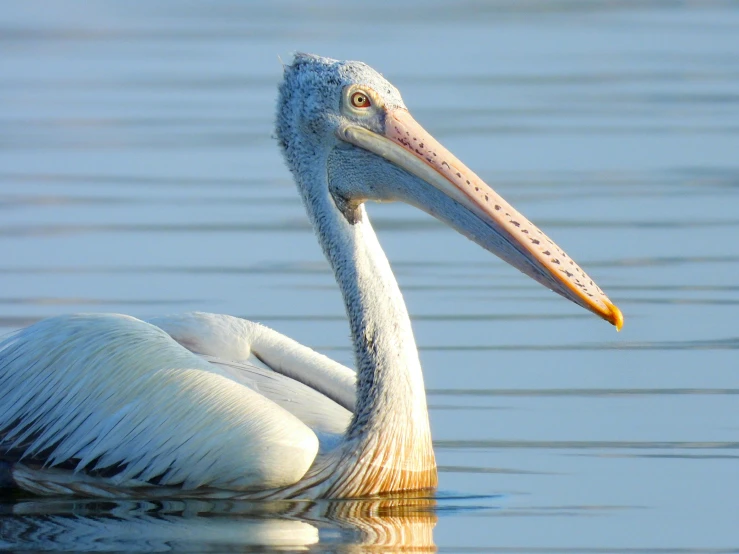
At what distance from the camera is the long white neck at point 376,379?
5516 millimetres

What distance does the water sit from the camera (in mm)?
5359

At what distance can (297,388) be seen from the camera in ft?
19.1

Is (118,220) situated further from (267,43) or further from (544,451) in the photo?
(267,43)

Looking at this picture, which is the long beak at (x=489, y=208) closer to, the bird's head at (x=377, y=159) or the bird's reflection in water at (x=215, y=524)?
the bird's head at (x=377, y=159)

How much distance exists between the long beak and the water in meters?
0.61

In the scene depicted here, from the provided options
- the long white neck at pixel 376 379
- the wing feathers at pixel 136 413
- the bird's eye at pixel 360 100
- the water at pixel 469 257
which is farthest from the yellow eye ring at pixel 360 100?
the water at pixel 469 257

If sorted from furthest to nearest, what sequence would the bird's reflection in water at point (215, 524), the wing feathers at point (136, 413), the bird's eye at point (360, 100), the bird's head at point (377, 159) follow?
the bird's eye at point (360, 100) < the bird's head at point (377, 159) < the wing feathers at point (136, 413) < the bird's reflection in water at point (215, 524)

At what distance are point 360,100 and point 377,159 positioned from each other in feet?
0.60

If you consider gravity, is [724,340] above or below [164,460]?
above

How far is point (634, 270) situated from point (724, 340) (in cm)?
123

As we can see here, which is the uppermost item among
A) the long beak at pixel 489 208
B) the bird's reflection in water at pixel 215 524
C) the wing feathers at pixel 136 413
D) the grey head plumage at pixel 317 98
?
the grey head plumage at pixel 317 98

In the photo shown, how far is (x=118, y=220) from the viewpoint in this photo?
372 inches

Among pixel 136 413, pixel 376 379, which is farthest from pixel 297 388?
pixel 136 413

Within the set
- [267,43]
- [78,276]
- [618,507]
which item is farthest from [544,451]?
[267,43]
